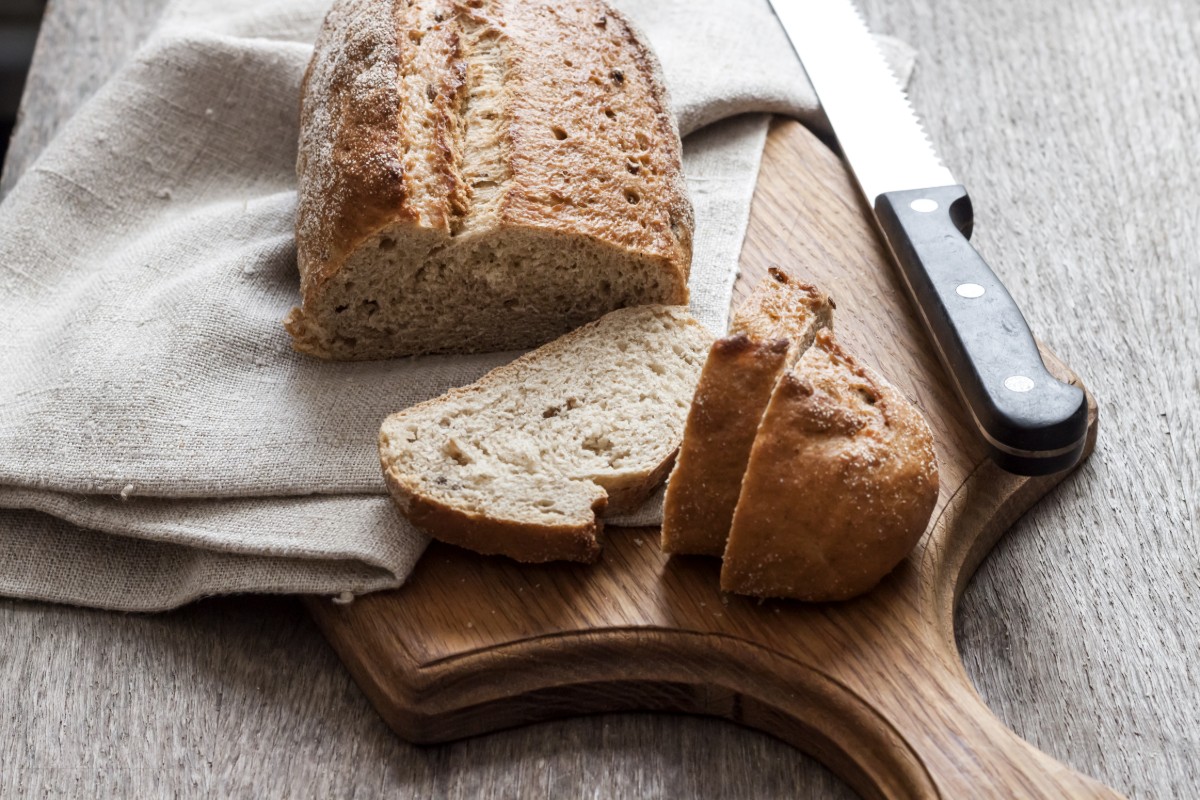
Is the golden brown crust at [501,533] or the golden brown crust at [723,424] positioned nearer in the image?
the golden brown crust at [723,424]

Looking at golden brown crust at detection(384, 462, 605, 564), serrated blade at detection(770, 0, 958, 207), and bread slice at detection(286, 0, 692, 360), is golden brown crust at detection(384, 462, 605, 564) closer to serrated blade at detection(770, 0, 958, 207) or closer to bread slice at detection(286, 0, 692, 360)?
bread slice at detection(286, 0, 692, 360)

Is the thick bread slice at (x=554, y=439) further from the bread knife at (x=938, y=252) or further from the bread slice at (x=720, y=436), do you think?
the bread knife at (x=938, y=252)

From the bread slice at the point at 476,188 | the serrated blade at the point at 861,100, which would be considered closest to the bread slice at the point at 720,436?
the bread slice at the point at 476,188

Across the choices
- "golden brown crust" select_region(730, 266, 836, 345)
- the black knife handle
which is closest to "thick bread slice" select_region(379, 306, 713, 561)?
"golden brown crust" select_region(730, 266, 836, 345)

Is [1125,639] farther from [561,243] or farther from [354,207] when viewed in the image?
[354,207]

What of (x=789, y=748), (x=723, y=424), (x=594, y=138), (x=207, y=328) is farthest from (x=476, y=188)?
(x=789, y=748)

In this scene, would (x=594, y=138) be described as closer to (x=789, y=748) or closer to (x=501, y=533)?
(x=501, y=533)
